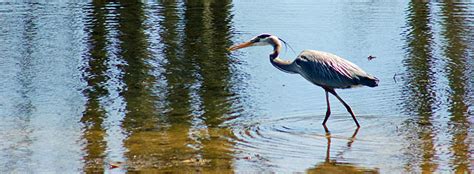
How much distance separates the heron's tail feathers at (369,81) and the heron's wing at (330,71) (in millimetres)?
21

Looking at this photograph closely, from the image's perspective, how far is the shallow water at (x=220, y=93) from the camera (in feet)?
27.0

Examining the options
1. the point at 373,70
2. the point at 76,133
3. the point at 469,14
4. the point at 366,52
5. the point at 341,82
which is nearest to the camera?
the point at 76,133

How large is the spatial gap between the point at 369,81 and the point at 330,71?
42 cm

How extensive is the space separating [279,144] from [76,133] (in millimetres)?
1854

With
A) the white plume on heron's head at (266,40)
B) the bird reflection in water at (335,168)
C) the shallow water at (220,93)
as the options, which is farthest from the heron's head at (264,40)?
the bird reflection in water at (335,168)

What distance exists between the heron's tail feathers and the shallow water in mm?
423

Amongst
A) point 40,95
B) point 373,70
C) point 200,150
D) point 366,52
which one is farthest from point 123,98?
point 366,52

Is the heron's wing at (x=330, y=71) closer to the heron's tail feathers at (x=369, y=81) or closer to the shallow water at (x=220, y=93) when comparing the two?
the heron's tail feathers at (x=369, y=81)

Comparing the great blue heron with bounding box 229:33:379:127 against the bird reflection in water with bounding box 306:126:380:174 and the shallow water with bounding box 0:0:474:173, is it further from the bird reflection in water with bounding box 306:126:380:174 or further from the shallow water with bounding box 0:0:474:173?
the bird reflection in water with bounding box 306:126:380:174

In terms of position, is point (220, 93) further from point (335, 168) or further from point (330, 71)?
point (335, 168)

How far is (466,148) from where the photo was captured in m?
8.51

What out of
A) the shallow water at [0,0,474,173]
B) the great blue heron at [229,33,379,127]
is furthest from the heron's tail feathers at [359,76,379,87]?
the shallow water at [0,0,474,173]

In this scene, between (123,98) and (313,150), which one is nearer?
(313,150)

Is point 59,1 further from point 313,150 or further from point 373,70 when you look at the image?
point 313,150
